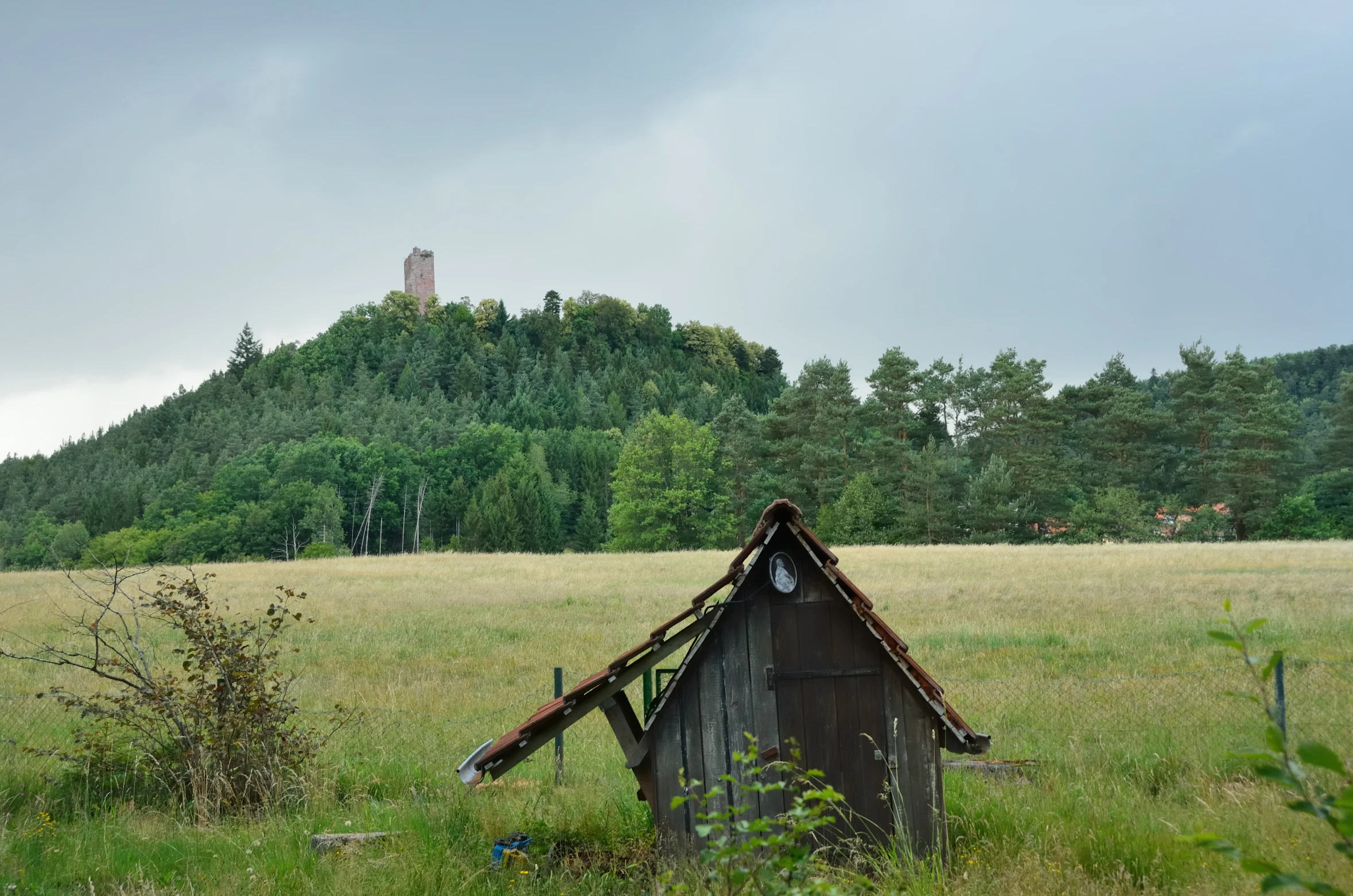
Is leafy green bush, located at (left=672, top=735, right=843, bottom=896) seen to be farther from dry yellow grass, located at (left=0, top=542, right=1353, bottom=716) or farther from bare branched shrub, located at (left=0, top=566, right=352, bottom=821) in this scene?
dry yellow grass, located at (left=0, top=542, right=1353, bottom=716)

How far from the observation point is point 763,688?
634 centimetres

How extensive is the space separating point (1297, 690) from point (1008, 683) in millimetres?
3615

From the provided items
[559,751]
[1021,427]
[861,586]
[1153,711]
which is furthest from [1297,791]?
[1021,427]

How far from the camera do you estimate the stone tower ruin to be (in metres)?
185

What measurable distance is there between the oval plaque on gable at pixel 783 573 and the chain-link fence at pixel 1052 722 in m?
4.76

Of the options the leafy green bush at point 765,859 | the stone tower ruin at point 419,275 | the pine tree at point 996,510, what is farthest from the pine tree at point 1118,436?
the stone tower ruin at point 419,275

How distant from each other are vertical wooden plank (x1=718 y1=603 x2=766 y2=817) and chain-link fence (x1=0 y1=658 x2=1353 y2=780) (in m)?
4.11

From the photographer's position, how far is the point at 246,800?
837 centimetres

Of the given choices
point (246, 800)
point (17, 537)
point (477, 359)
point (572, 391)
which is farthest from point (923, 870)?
point (477, 359)

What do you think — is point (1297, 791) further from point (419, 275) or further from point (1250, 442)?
point (419, 275)

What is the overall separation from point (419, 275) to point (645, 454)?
421ft

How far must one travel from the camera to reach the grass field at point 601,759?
20.7 ft

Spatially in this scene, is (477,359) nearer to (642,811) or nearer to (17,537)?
(17,537)

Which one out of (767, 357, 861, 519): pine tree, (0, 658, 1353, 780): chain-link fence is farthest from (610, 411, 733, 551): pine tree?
(0, 658, 1353, 780): chain-link fence
